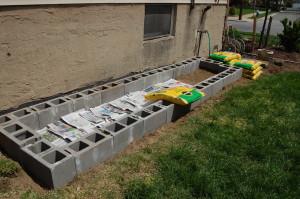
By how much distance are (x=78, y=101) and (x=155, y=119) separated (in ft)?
4.88

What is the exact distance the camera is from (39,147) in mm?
3721

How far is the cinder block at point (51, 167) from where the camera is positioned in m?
3.22

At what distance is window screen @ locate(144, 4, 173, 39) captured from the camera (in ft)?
22.8

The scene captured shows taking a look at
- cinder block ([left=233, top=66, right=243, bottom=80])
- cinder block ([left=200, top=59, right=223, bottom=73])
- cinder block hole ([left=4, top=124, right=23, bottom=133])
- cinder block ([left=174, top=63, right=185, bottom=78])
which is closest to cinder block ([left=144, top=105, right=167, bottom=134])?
cinder block hole ([left=4, top=124, right=23, bottom=133])

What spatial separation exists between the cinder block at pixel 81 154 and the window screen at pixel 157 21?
13.3ft

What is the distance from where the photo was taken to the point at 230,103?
5.93 meters

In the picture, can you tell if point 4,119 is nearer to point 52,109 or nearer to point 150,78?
point 52,109

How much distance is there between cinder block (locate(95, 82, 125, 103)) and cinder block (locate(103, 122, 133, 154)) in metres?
1.29

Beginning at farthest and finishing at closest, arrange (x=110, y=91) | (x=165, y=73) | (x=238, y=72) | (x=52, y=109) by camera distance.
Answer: (x=238, y=72) → (x=165, y=73) → (x=110, y=91) → (x=52, y=109)

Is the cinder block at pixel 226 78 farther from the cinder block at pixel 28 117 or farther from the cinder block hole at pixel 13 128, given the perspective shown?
the cinder block hole at pixel 13 128

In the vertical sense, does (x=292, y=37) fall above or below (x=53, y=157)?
above

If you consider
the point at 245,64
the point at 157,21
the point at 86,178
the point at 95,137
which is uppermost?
the point at 157,21

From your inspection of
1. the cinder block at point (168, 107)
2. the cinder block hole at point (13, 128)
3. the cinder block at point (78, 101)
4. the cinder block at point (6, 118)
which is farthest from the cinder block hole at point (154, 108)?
the cinder block at point (6, 118)

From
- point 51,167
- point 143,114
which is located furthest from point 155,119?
point 51,167
